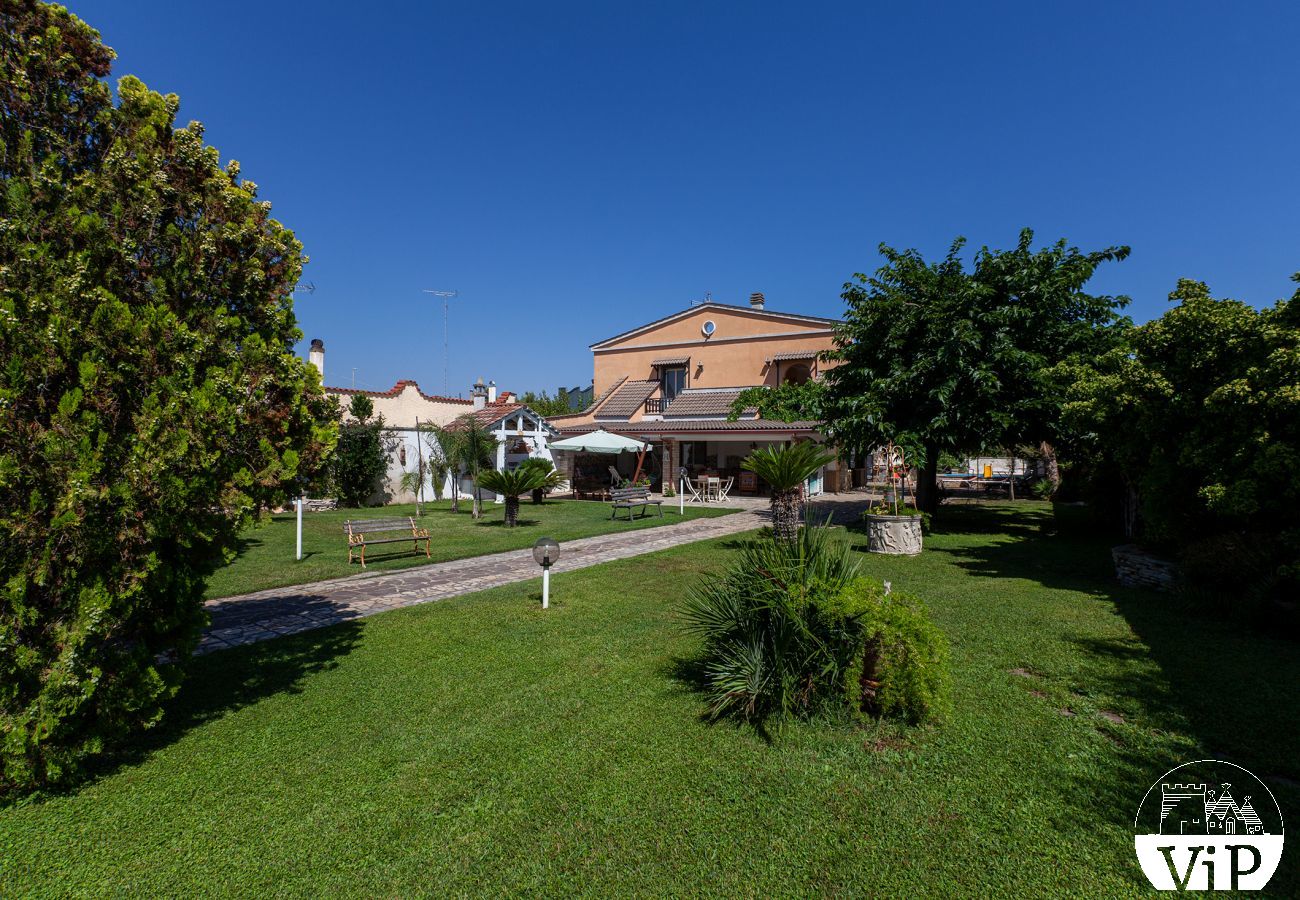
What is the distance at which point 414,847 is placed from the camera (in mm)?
3035

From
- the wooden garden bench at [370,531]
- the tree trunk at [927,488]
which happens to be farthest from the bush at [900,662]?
the tree trunk at [927,488]

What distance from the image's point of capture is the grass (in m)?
2.85

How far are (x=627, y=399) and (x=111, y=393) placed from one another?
27.7 meters

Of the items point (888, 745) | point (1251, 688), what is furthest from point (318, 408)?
point (1251, 688)

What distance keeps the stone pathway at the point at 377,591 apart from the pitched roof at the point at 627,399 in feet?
54.7

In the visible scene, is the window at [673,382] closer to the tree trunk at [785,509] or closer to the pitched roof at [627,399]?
the pitched roof at [627,399]

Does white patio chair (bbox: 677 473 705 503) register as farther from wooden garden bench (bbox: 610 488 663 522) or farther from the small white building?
the small white building

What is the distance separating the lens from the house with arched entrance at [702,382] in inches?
1045

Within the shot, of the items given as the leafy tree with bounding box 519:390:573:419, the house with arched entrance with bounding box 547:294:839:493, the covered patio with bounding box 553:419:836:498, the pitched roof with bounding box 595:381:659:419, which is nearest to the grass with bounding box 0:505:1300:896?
the covered patio with bounding box 553:419:836:498

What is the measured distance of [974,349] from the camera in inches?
527

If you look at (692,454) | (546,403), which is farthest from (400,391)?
(546,403)

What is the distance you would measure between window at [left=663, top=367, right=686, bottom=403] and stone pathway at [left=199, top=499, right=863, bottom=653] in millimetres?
18611

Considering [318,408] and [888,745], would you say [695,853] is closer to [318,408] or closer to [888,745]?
[888,745]

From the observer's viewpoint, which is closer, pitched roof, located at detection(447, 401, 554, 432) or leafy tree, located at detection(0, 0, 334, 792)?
leafy tree, located at detection(0, 0, 334, 792)
